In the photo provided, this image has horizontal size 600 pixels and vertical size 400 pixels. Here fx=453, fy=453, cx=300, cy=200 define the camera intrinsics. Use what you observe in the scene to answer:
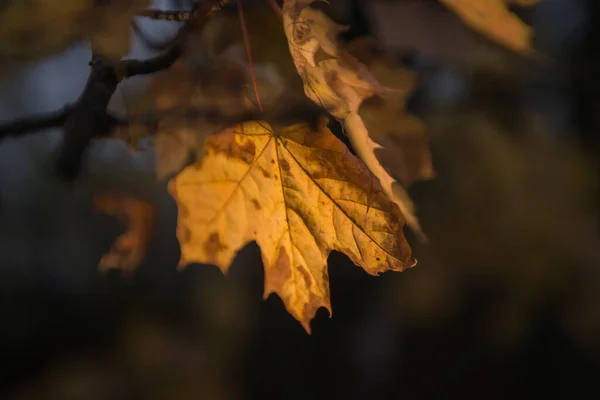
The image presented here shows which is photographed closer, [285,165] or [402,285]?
[285,165]

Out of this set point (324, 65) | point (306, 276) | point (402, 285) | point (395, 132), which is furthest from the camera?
point (402, 285)

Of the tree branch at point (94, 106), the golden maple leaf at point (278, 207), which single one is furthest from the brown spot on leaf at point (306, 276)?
the tree branch at point (94, 106)

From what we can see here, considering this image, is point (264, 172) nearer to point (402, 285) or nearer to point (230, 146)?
point (230, 146)

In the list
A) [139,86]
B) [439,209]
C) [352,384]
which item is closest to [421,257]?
[439,209]

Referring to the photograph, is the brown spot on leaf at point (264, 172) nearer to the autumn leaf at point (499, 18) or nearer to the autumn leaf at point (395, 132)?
the autumn leaf at point (395, 132)

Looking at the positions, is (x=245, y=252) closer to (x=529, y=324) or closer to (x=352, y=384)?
(x=352, y=384)

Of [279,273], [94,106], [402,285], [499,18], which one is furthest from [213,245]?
[402,285]
